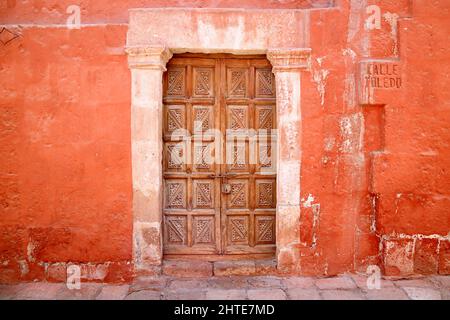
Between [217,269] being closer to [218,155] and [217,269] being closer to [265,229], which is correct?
[265,229]

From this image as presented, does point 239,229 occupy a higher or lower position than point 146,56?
lower

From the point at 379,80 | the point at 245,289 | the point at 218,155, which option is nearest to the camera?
the point at 245,289

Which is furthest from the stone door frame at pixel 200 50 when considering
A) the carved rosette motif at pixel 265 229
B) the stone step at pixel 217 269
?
the carved rosette motif at pixel 265 229

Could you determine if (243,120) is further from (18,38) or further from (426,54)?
(18,38)

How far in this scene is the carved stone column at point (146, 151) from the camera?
373 centimetres

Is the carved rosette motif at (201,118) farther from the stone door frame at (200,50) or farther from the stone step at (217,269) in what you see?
Answer: the stone step at (217,269)

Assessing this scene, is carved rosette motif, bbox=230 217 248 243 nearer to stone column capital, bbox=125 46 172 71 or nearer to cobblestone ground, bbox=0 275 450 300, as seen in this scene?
cobblestone ground, bbox=0 275 450 300

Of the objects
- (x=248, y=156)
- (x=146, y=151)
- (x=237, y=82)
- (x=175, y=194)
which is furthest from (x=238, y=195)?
(x=237, y=82)

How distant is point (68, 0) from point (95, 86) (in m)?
0.95

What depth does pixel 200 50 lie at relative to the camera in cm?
381

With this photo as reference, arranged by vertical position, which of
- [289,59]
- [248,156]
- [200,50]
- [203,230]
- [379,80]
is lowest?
[203,230]

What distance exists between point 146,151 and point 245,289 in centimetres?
161

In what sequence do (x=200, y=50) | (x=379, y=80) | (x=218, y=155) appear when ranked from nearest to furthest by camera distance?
(x=379, y=80), (x=200, y=50), (x=218, y=155)

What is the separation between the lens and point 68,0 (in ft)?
12.7
